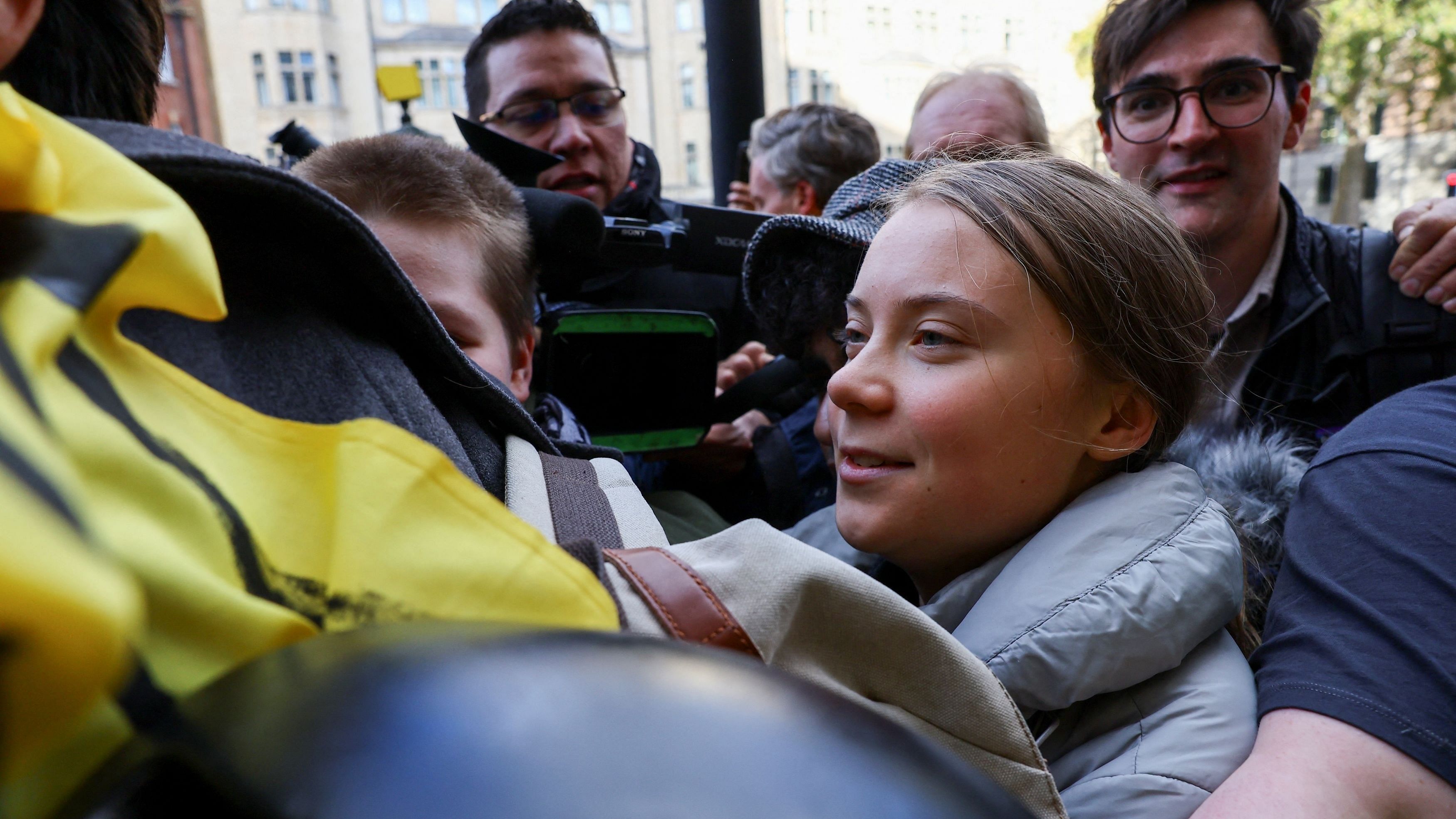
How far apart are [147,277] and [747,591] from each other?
442 mm

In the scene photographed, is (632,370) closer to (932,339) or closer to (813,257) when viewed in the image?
(813,257)

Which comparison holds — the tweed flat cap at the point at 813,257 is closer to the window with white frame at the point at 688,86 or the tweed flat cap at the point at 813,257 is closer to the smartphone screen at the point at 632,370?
the smartphone screen at the point at 632,370

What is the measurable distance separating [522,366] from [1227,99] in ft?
6.51

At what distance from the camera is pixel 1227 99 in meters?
2.54

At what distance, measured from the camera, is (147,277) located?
542mm

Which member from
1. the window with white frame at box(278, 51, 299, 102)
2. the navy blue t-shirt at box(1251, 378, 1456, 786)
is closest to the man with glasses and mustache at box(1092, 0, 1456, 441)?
the navy blue t-shirt at box(1251, 378, 1456, 786)

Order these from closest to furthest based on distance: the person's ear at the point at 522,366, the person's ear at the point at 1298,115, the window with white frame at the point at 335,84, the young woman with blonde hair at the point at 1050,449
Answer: the young woman with blonde hair at the point at 1050,449 → the person's ear at the point at 522,366 → the person's ear at the point at 1298,115 → the window with white frame at the point at 335,84

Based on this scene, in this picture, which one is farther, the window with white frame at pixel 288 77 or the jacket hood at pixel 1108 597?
the window with white frame at pixel 288 77

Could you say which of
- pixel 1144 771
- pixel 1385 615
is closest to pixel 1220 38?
pixel 1385 615

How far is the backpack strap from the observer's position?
7.26 ft

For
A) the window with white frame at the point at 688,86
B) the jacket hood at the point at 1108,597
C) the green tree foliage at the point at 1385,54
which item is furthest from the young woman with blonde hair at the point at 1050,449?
the window with white frame at the point at 688,86

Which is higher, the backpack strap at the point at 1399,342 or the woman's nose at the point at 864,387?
the woman's nose at the point at 864,387

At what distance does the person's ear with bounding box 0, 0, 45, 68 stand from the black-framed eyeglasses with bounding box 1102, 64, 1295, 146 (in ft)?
8.12

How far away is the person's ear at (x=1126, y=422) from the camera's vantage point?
1.49 meters
